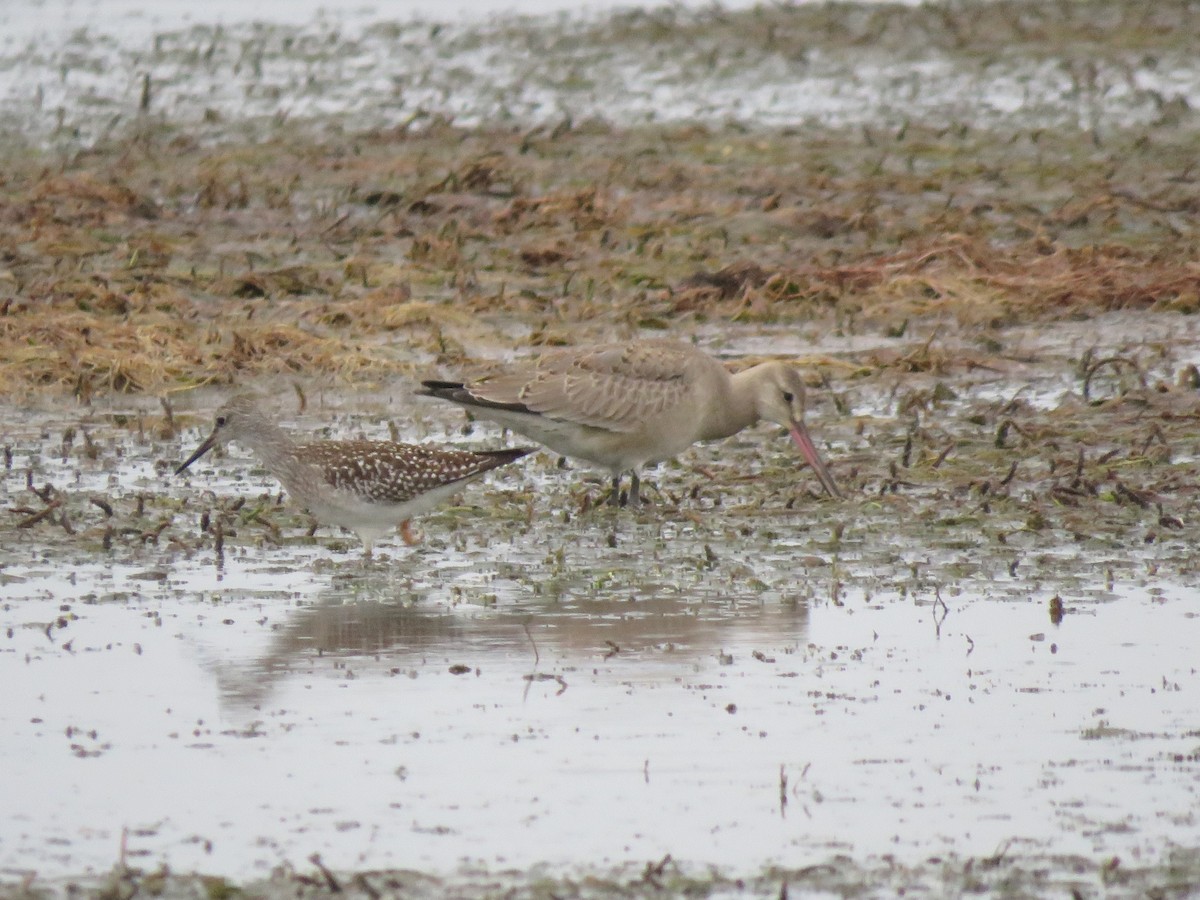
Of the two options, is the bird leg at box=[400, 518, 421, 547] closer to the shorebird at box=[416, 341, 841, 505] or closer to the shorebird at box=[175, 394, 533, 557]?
the shorebird at box=[175, 394, 533, 557]

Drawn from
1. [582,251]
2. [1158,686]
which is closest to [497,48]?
[582,251]

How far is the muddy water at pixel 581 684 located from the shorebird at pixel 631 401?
0.25 meters

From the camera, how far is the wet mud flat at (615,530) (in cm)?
577

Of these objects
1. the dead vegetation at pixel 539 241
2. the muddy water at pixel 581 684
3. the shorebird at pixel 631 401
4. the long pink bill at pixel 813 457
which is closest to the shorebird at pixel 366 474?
the muddy water at pixel 581 684

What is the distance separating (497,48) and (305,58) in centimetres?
194

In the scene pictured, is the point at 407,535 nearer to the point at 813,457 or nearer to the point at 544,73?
the point at 813,457

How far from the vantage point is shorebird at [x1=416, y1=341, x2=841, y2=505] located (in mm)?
9883

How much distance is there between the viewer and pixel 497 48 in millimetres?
22828

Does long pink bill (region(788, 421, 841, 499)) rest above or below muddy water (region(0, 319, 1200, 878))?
above

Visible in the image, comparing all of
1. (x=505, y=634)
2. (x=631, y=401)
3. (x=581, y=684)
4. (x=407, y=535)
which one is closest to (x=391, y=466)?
(x=407, y=535)

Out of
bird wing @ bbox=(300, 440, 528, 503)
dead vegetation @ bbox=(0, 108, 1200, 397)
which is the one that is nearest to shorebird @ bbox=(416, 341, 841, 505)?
bird wing @ bbox=(300, 440, 528, 503)

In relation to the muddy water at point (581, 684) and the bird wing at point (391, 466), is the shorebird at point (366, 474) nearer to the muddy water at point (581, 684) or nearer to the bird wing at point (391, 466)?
the bird wing at point (391, 466)

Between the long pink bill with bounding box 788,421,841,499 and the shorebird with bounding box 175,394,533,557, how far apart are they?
1.36 meters

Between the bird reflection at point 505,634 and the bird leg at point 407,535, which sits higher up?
the bird leg at point 407,535
